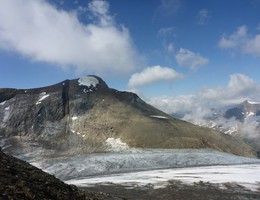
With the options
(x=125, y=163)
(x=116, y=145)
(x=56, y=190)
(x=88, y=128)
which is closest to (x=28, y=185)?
(x=56, y=190)

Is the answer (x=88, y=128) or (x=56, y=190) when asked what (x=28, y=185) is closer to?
(x=56, y=190)

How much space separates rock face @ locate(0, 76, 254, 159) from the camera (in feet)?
497

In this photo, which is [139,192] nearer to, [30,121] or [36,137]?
[36,137]

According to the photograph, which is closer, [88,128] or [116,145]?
[116,145]

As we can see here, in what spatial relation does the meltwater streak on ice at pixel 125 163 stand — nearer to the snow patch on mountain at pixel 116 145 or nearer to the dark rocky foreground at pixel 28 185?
the snow patch on mountain at pixel 116 145

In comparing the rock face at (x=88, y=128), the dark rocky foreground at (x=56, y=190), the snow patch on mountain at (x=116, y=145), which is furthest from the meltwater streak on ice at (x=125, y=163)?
the dark rocky foreground at (x=56, y=190)

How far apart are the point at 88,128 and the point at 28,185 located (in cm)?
14540

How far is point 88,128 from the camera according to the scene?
17088cm

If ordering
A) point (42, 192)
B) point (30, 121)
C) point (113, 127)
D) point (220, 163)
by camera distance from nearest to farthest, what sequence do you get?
point (42, 192)
point (220, 163)
point (113, 127)
point (30, 121)

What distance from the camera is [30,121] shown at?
600ft

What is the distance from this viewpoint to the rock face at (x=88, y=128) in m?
152

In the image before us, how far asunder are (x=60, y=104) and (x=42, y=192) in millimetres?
169114

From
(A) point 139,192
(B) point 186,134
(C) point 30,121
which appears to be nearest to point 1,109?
(C) point 30,121

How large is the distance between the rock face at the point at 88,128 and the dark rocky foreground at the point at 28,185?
114 meters
